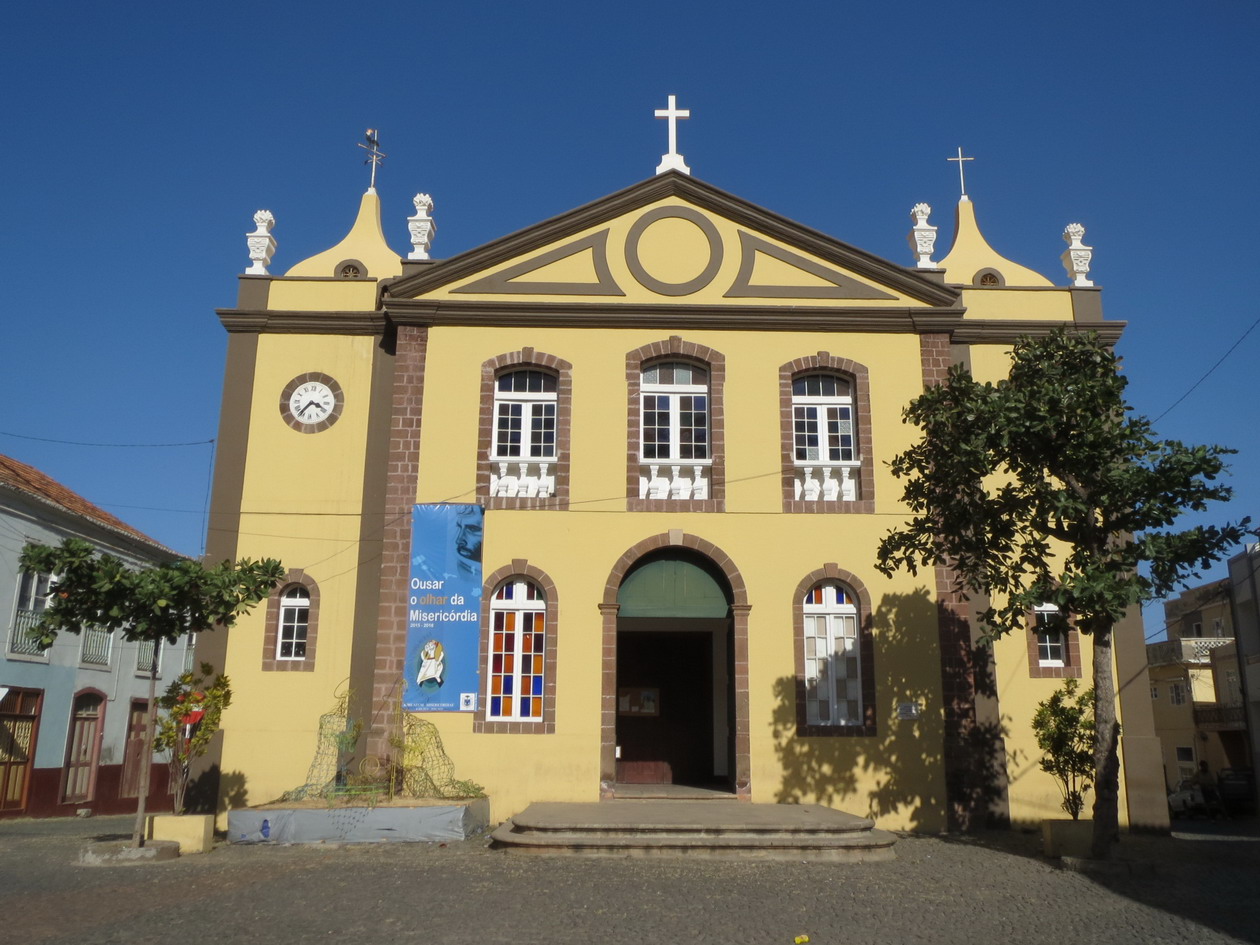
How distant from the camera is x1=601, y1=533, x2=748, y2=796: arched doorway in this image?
50.4ft

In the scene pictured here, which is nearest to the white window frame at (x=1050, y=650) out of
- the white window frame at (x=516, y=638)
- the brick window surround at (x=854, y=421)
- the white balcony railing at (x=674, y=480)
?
the brick window surround at (x=854, y=421)

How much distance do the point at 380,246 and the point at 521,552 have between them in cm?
688

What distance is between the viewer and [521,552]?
1561cm

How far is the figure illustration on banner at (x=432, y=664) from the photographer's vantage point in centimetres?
1508

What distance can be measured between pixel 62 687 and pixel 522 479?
1362cm

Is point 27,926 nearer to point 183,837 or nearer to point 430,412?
point 183,837

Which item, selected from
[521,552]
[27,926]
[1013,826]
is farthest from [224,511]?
[1013,826]

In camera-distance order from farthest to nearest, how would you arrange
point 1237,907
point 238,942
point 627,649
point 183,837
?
point 627,649, point 183,837, point 1237,907, point 238,942

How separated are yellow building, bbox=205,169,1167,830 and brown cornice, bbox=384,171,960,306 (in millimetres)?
47

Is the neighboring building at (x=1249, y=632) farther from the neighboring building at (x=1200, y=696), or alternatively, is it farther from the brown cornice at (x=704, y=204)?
the brown cornice at (x=704, y=204)

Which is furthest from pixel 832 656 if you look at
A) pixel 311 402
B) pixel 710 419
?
pixel 311 402

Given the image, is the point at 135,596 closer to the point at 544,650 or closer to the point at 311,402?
the point at 311,402

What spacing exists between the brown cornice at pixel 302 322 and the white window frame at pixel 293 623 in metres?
3.94

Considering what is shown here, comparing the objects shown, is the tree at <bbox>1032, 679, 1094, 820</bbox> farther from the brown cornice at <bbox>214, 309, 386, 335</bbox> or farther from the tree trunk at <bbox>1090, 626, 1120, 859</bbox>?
the brown cornice at <bbox>214, 309, 386, 335</bbox>
